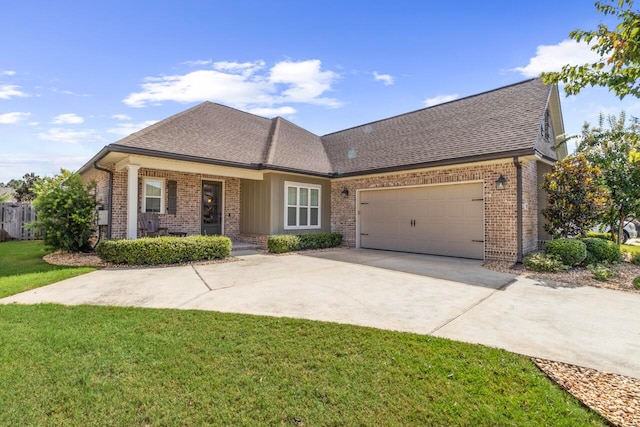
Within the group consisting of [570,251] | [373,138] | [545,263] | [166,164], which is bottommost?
[545,263]

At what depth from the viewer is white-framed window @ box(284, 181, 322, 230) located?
11.8m

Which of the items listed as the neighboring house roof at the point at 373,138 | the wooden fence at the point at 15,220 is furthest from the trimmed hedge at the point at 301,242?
the wooden fence at the point at 15,220

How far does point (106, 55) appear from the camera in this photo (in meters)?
9.05

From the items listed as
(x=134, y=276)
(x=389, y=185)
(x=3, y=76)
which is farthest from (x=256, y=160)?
(x=3, y=76)

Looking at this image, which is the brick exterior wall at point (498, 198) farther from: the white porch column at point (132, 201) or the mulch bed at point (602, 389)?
the white porch column at point (132, 201)

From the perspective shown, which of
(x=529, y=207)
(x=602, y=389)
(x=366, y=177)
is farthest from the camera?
(x=366, y=177)

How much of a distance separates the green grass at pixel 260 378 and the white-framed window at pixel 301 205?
26.6 ft

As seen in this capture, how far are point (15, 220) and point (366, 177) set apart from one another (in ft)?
54.8

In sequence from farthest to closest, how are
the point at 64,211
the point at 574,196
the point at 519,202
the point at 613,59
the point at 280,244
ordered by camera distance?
1. the point at 280,244
2. the point at 64,211
3. the point at 574,196
4. the point at 519,202
5. the point at 613,59

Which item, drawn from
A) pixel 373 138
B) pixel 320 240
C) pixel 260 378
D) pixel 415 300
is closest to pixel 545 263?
pixel 415 300

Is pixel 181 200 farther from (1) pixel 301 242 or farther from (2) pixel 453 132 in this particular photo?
(2) pixel 453 132

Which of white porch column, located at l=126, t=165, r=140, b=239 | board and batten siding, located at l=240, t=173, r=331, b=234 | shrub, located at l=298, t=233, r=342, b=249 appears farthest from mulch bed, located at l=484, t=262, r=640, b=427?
white porch column, located at l=126, t=165, r=140, b=239

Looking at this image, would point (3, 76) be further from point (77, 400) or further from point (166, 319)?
point (77, 400)

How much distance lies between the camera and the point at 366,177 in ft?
39.9
